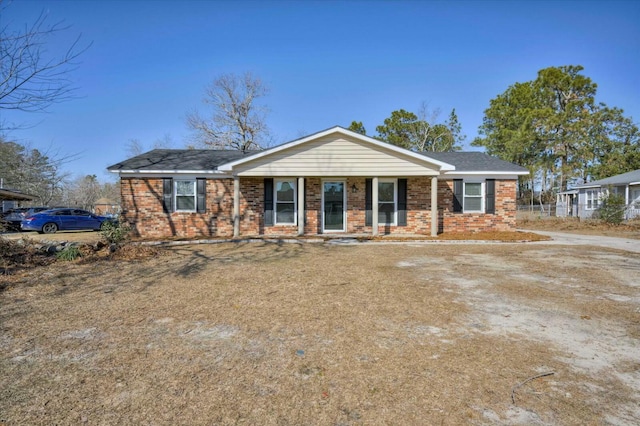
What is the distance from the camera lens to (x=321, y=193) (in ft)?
45.5

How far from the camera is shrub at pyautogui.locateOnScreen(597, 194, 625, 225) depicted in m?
18.7

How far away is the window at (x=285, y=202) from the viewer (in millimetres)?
13828

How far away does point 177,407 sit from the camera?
2383 millimetres

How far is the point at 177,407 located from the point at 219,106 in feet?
101

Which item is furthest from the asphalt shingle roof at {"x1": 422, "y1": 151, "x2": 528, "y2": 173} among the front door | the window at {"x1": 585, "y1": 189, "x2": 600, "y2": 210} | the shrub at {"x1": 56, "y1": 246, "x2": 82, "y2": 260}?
the window at {"x1": 585, "y1": 189, "x2": 600, "y2": 210}

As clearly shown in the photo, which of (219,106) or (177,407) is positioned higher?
(219,106)

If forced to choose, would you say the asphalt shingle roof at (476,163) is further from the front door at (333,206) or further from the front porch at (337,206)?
the front door at (333,206)

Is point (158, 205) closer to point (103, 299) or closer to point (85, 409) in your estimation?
point (103, 299)

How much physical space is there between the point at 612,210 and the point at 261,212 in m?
18.9

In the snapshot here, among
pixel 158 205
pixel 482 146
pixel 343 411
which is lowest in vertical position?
pixel 343 411

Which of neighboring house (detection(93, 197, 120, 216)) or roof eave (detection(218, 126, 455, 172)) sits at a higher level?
roof eave (detection(218, 126, 455, 172))

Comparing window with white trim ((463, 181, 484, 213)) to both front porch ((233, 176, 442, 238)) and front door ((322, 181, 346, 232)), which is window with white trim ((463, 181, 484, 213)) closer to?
front porch ((233, 176, 442, 238))

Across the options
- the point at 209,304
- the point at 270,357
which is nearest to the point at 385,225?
the point at 209,304

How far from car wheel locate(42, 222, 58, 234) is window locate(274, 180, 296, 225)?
1148 cm
